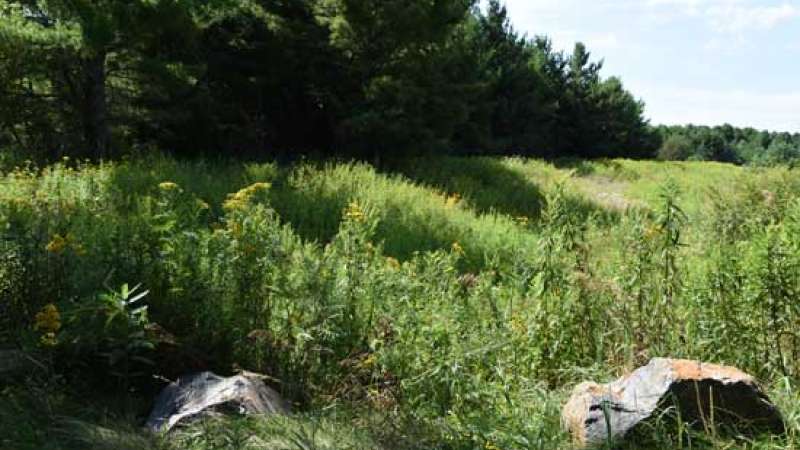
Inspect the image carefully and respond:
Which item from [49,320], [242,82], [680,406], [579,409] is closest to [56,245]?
[49,320]

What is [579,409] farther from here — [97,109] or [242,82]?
[242,82]

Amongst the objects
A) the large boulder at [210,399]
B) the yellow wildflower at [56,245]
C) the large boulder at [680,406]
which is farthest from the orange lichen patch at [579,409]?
the yellow wildflower at [56,245]

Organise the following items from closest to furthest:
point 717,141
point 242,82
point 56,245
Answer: point 56,245 < point 242,82 < point 717,141

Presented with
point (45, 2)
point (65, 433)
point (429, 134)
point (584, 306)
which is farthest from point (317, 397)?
point (429, 134)

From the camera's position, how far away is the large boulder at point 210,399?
2.71 metres

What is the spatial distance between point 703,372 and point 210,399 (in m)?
2.07

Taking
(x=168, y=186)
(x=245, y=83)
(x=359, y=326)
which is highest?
(x=245, y=83)

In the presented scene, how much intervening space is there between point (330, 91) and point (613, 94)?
22449 mm

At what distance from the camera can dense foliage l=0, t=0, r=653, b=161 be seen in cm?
1175

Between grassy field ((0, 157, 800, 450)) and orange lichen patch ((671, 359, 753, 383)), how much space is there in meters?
0.24

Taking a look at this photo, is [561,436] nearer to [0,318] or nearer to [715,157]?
[0,318]

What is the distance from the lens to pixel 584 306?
3.44 m

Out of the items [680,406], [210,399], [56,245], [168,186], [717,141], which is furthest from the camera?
[717,141]

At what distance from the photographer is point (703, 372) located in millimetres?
2750
